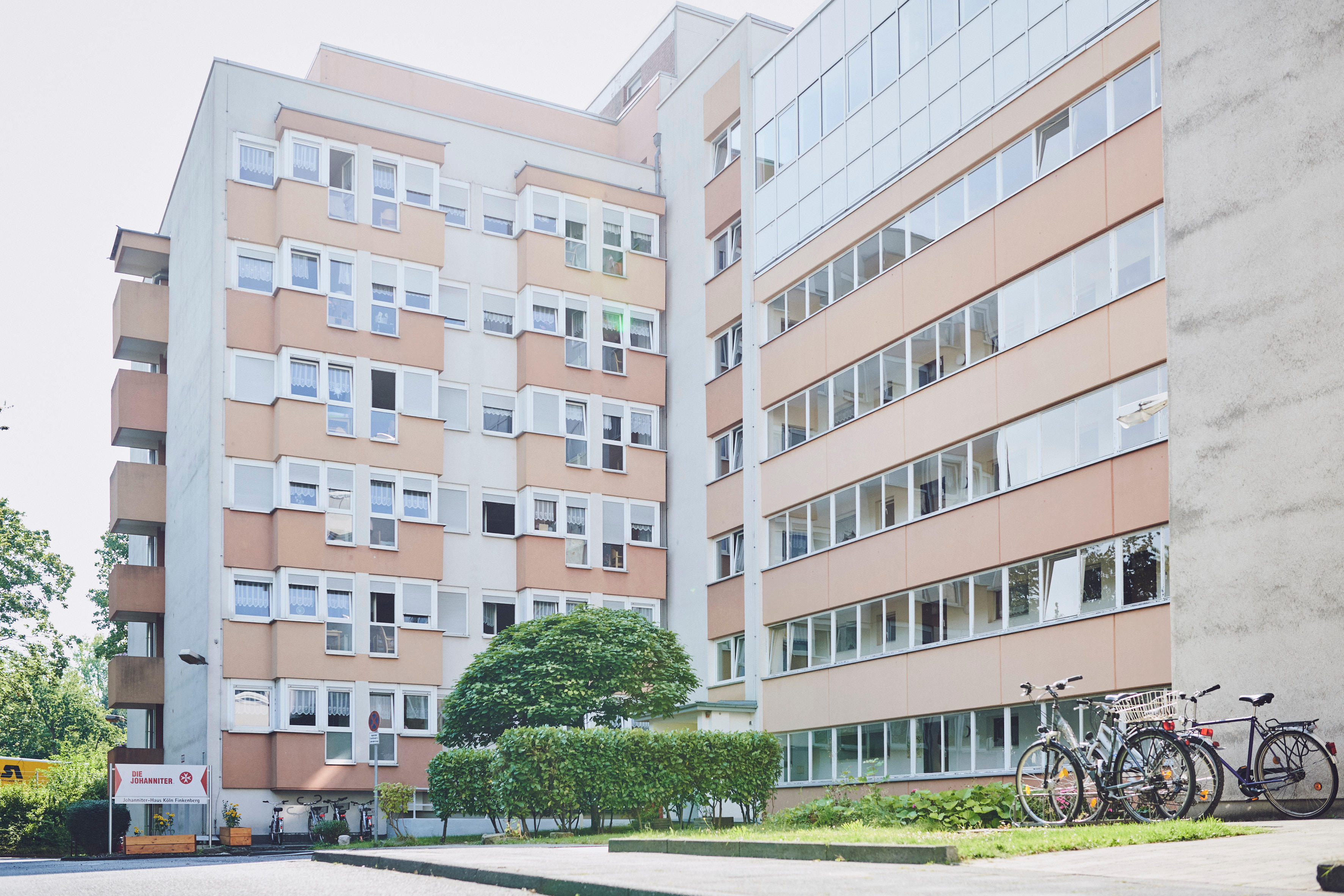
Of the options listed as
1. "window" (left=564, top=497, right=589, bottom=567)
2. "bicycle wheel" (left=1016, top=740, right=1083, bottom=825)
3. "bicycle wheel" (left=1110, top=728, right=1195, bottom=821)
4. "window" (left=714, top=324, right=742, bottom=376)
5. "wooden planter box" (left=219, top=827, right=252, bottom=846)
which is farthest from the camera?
"window" (left=564, top=497, right=589, bottom=567)

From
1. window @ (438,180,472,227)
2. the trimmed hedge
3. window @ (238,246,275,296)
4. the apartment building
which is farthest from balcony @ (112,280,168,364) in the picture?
the trimmed hedge

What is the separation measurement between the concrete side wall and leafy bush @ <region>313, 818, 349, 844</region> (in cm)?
2176

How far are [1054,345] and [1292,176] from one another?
25.8ft

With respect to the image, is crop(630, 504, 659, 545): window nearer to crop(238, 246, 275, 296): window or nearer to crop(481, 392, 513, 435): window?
crop(481, 392, 513, 435): window

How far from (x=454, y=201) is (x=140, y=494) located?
39.9ft

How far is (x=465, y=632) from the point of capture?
3831 cm

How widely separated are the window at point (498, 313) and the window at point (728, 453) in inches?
274

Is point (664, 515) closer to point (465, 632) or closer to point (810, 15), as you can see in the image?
point (465, 632)

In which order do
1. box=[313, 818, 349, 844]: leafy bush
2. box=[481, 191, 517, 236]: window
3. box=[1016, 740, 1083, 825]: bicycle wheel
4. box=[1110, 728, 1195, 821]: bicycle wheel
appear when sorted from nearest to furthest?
box=[1110, 728, 1195, 821]: bicycle wheel, box=[1016, 740, 1083, 825]: bicycle wheel, box=[313, 818, 349, 844]: leafy bush, box=[481, 191, 517, 236]: window

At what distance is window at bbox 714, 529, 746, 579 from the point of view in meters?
36.6

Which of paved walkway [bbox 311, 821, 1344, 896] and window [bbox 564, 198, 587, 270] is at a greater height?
window [bbox 564, 198, 587, 270]

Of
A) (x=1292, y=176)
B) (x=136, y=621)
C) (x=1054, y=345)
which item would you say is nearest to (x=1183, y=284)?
(x=1292, y=176)

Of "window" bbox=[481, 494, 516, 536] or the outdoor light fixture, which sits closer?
the outdoor light fixture

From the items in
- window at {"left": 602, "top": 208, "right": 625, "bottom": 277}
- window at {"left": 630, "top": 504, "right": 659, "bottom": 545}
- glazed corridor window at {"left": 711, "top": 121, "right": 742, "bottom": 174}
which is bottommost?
window at {"left": 630, "top": 504, "right": 659, "bottom": 545}
